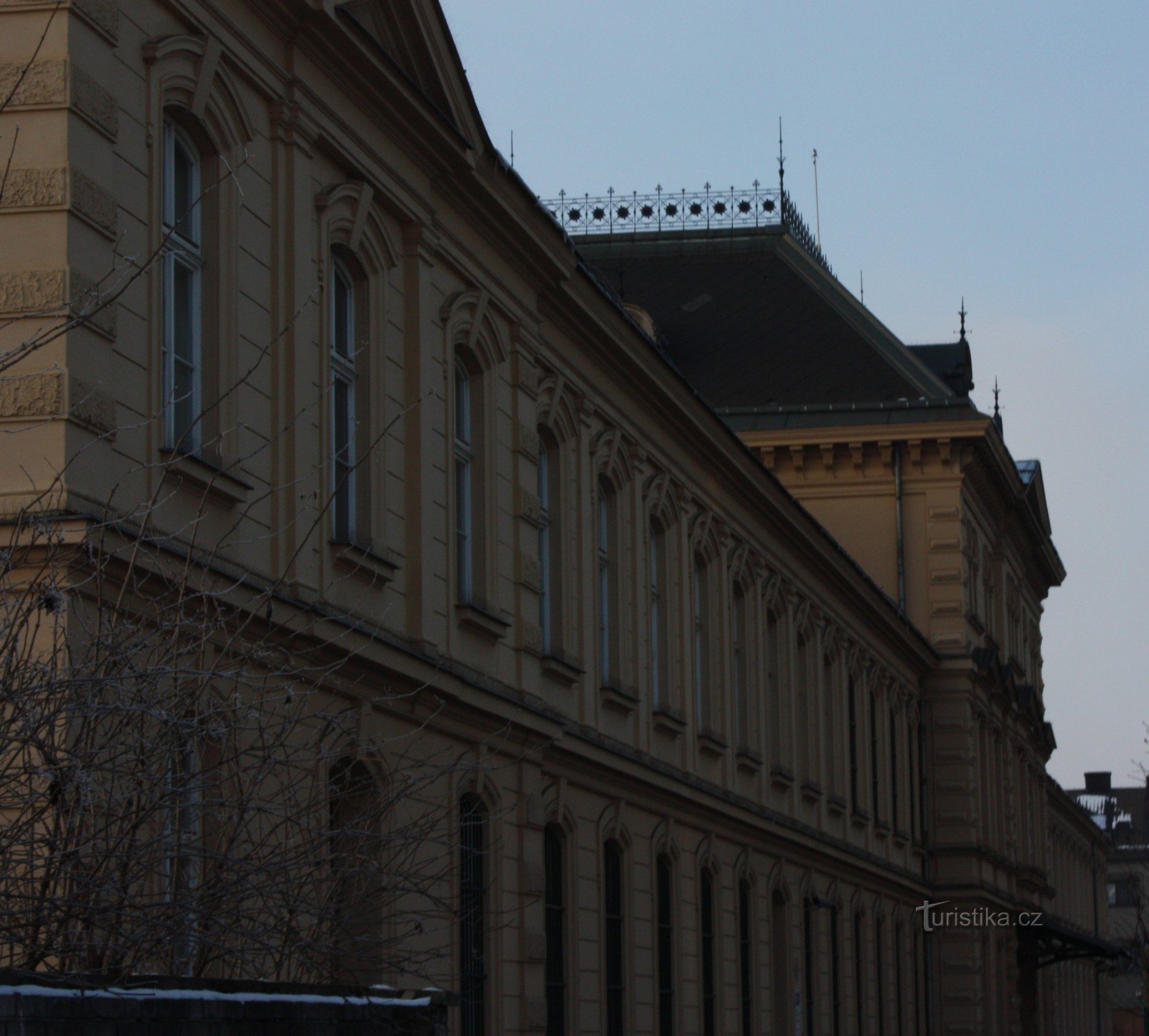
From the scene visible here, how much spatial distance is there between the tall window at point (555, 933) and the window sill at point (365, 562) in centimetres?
505

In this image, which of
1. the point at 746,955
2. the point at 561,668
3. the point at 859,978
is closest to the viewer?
the point at 561,668

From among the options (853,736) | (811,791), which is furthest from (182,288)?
(853,736)

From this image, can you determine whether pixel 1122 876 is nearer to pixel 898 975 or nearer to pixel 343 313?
pixel 898 975

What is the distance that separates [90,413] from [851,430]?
110ft

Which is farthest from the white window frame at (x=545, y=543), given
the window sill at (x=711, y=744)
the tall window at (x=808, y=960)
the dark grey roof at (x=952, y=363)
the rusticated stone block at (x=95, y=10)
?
the dark grey roof at (x=952, y=363)

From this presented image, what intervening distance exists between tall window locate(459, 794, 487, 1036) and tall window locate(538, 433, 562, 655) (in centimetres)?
348

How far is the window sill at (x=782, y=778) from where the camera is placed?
33.2 m

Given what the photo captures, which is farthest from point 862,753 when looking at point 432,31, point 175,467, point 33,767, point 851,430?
point 33,767

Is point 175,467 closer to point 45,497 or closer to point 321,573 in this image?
point 45,497

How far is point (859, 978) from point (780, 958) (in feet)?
19.1

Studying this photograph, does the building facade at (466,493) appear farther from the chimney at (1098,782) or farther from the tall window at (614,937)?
the chimney at (1098,782)

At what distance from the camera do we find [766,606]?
33938 mm

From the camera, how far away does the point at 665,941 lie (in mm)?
27031

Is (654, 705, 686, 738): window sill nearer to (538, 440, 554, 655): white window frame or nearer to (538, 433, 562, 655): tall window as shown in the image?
(538, 433, 562, 655): tall window
